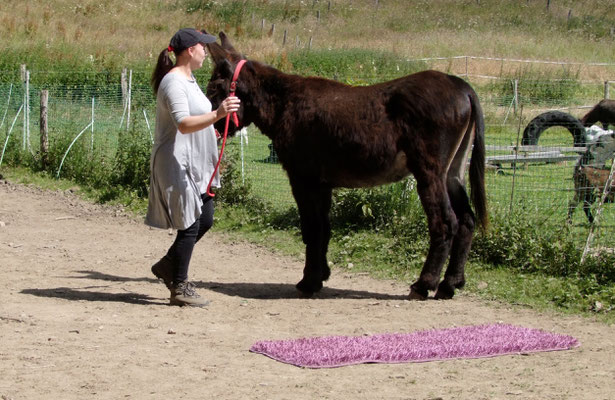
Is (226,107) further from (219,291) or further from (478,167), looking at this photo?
(478,167)

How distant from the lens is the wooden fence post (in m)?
13.2

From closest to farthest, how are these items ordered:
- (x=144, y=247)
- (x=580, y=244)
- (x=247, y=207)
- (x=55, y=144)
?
(x=580, y=244)
(x=144, y=247)
(x=247, y=207)
(x=55, y=144)

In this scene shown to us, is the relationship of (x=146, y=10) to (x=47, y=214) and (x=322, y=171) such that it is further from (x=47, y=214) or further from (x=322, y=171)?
(x=322, y=171)

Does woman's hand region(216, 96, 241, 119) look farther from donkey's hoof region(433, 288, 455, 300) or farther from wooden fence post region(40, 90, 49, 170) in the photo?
wooden fence post region(40, 90, 49, 170)

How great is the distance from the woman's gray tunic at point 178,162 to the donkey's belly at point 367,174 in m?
1.18

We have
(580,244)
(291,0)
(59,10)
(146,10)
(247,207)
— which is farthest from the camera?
(291,0)

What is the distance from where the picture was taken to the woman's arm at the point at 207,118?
5945 mm

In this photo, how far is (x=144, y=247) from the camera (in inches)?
356

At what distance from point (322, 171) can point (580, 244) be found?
2644 mm

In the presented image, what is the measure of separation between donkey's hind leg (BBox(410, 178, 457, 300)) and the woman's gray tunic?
1.82m

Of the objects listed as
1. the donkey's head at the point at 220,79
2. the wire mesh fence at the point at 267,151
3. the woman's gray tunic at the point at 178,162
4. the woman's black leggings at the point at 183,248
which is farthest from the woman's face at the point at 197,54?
the wire mesh fence at the point at 267,151

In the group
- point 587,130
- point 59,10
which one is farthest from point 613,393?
point 59,10

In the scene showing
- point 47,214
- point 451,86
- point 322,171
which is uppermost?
point 451,86

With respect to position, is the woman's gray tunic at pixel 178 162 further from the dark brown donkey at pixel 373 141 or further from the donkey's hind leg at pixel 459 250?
the donkey's hind leg at pixel 459 250
